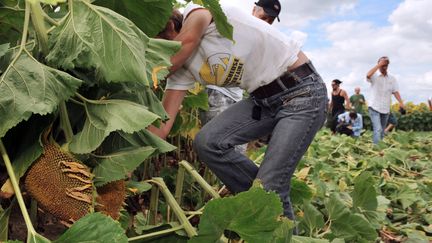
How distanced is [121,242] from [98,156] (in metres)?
0.20

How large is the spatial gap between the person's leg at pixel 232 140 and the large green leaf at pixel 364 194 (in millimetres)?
554

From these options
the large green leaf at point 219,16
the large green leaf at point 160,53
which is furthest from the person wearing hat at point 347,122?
the large green leaf at point 160,53

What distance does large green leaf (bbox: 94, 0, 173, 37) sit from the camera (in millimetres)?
1146

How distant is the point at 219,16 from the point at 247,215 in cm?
44

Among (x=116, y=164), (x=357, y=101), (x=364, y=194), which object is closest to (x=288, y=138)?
(x=364, y=194)

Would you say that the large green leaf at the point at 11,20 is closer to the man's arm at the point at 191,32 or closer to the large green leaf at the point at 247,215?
the large green leaf at the point at 247,215

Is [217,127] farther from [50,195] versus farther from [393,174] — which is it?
[393,174]

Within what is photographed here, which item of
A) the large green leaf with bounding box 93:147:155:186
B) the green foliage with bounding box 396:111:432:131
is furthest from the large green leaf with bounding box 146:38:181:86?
the green foliage with bounding box 396:111:432:131

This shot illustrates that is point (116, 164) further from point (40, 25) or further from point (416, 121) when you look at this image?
point (416, 121)

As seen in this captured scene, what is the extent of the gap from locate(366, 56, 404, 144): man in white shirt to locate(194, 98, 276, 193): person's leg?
6021mm

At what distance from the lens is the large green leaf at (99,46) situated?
901 millimetres

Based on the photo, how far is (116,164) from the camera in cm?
95

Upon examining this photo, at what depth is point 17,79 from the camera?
866mm

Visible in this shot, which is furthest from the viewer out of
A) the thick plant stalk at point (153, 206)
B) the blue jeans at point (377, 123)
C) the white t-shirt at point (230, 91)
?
the blue jeans at point (377, 123)
